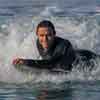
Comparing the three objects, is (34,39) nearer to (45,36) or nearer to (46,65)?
(46,65)

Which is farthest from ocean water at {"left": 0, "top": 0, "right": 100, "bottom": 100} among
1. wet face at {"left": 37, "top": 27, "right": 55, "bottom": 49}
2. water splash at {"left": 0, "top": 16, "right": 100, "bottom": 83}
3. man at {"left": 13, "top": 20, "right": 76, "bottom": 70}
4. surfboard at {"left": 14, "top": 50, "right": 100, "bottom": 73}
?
wet face at {"left": 37, "top": 27, "right": 55, "bottom": 49}

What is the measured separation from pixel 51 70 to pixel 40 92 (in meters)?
1.20

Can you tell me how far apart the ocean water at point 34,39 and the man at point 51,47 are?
311 millimetres

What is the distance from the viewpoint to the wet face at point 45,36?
1563 cm

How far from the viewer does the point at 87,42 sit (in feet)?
66.3

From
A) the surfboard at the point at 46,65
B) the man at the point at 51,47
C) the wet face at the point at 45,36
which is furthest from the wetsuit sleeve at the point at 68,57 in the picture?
the wet face at the point at 45,36

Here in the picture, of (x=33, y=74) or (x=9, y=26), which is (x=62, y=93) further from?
(x=9, y=26)

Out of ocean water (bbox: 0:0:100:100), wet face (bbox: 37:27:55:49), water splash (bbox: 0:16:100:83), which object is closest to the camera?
ocean water (bbox: 0:0:100:100)

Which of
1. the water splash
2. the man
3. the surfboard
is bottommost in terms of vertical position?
the water splash

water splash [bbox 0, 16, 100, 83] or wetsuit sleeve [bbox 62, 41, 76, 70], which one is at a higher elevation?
wetsuit sleeve [bbox 62, 41, 76, 70]

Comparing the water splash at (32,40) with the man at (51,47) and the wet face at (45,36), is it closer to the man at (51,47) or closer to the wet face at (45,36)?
the man at (51,47)

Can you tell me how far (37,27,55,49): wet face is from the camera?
15.6m

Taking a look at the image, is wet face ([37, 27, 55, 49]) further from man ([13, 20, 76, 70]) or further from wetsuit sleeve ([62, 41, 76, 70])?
wetsuit sleeve ([62, 41, 76, 70])

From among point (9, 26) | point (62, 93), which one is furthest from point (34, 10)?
point (62, 93)
